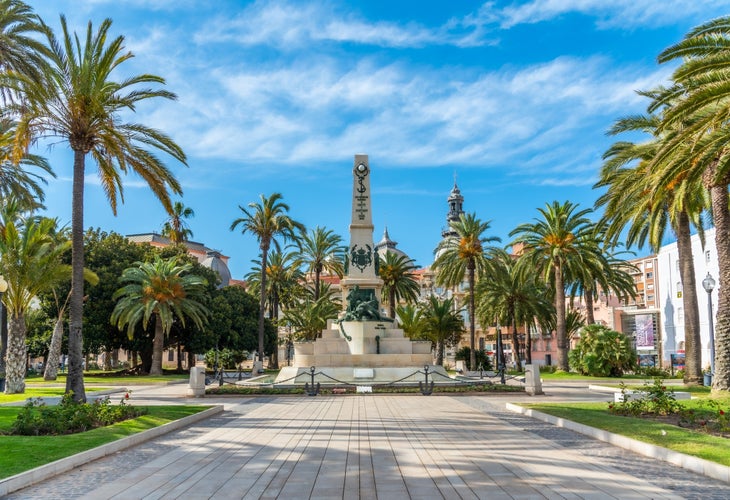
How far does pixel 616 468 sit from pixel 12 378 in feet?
80.2

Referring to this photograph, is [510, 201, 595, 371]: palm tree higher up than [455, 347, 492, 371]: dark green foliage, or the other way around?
[510, 201, 595, 371]: palm tree

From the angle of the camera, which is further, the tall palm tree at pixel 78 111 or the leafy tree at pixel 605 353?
the leafy tree at pixel 605 353

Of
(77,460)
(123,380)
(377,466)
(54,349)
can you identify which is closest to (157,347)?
(123,380)

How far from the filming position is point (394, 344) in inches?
1167

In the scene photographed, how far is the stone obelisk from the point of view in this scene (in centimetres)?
3256

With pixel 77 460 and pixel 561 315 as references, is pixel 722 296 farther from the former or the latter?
pixel 77 460

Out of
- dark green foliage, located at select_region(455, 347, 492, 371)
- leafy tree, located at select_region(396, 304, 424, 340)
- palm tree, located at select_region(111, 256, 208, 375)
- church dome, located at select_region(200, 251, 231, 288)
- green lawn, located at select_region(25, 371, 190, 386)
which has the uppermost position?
church dome, located at select_region(200, 251, 231, 288)

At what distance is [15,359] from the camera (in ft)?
86.4

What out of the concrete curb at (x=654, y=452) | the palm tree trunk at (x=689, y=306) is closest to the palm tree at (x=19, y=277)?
the concrete curb at (x=654, y=452)

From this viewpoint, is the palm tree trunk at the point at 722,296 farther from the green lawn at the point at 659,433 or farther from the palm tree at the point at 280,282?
the palm tree at the point at 280,282

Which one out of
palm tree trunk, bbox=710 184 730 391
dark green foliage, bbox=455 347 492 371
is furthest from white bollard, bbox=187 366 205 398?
dark green foliage, bbox=455 347 492 371

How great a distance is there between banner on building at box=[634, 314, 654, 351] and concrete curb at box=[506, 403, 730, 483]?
67160 millimetres

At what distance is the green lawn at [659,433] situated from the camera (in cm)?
956

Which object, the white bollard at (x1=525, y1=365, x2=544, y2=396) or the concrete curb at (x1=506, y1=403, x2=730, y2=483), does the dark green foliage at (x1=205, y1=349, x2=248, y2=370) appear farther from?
the concrete curb at (x1=506, y1=403, x2=730, y2=483)
